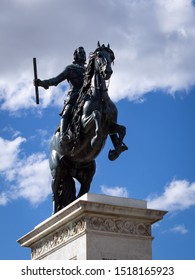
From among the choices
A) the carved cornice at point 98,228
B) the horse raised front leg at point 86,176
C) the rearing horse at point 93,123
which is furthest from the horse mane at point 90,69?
the carved cornice at point 98,228

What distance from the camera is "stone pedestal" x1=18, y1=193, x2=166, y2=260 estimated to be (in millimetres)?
15000

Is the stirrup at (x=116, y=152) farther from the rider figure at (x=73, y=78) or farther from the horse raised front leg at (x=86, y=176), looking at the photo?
the rider figure at (x=73, y=78)

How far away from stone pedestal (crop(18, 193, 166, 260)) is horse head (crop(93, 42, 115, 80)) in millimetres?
2213

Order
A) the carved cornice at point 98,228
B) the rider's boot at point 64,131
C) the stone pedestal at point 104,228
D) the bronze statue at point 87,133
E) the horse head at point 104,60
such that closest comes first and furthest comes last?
the stone pedestal at point 104,228 → the carved cornice at point 98,228 → the horse head at point 104,60 → the bronze statue at point 87,133 → the rider's boot at point 64,131

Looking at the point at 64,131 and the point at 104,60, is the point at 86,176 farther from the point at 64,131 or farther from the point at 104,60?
the point at 104,60

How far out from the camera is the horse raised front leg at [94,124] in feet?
51.6

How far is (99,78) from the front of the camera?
641 inches

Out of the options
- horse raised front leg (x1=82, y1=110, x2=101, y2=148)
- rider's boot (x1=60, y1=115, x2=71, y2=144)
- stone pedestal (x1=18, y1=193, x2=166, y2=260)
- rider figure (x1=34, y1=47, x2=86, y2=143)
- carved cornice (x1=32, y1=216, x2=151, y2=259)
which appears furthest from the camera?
rider figure (x1=34, y1=47, x2=86, y2=143)

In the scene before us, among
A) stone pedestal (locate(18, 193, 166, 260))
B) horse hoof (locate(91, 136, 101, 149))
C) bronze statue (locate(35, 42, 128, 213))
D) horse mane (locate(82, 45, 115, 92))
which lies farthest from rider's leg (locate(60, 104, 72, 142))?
stone pedestal (locate(18, 193, 166, 260))

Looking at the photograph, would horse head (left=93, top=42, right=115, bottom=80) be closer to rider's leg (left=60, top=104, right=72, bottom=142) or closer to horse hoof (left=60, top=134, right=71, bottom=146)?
rider's leg (left=60, top=104, right=72, bottom=142)

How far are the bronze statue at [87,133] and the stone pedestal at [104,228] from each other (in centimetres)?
126

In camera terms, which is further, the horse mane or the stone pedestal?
the horse mane

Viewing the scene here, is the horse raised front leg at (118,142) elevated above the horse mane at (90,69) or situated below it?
below
